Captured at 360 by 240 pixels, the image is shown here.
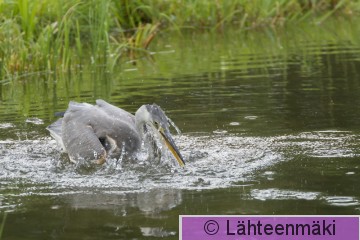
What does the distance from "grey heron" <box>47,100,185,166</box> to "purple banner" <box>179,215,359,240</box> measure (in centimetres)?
167

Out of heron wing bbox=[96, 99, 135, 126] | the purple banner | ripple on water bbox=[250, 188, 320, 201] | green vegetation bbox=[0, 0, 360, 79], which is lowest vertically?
the purple banner

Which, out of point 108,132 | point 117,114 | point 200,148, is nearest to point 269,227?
point 200,148

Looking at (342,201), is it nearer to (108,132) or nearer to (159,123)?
(159,123)

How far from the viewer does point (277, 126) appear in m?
9.13

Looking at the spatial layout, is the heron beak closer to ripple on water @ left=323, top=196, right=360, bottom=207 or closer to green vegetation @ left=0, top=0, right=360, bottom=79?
ripple on water @ left=323, top=196, right=360, bottom=207

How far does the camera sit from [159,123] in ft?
26.1

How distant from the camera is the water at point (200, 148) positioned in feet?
20.9

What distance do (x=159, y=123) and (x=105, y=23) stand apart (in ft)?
16.1

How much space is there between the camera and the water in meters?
6.36

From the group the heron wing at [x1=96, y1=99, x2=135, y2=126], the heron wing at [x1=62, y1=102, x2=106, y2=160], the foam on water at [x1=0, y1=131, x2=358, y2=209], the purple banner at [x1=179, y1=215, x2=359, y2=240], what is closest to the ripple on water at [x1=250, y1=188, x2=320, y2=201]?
the foam on water at [x1=0, y1=131, x2=358, y2=209]

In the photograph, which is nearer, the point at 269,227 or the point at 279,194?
the point at 269,227

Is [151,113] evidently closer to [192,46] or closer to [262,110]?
[262,110]

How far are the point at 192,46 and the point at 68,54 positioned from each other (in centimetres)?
366

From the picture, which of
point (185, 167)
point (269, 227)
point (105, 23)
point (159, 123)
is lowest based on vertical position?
point (269, 227)
